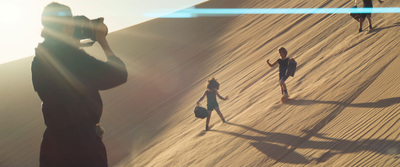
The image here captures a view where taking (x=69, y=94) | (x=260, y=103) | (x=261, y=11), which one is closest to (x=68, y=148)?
(x=69, y=94)

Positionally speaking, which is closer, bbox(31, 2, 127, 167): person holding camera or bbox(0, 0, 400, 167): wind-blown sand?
bbox(31, 2, 127, 167): person holding camera

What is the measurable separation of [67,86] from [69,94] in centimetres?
4

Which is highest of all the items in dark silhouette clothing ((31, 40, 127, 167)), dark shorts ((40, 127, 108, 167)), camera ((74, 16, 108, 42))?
camera ((74, 16, 108, 42))

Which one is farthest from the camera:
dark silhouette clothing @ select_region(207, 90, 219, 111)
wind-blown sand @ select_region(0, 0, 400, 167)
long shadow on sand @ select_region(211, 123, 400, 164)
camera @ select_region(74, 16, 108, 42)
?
dark silhouette clothing @ select_region(207, 90, 219, 111)

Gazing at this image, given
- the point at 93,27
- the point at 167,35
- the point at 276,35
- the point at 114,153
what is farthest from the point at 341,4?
the point at 93,27

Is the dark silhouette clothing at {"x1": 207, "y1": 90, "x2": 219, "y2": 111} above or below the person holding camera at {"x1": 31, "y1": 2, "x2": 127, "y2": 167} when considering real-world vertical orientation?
below

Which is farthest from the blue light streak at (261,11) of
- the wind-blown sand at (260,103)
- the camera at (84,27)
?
the camera at (84,27)

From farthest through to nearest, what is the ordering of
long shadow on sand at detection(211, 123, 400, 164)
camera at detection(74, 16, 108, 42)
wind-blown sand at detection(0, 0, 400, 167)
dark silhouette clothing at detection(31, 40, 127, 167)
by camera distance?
wind-blown sand at detection(0, 0, 400, 167)
long shadow on sand at detection(211, 123, 400, 164)
camera at detection(74, 16, 108, 42)
dark silhouette clothing at detection(31, 40, 127, 167)

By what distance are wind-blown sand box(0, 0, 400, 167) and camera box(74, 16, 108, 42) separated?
12.9ft

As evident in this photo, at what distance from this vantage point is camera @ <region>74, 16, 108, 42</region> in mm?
1931

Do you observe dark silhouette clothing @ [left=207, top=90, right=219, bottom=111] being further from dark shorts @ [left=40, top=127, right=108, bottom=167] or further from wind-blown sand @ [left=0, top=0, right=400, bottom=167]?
dark shorts @ [left=40, top=127, right=108, bottom=167]

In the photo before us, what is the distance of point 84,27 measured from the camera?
6.38ft

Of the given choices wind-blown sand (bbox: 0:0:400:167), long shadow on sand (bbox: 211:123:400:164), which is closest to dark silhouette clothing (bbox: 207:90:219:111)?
wind-blown sand (bbox: 0:0:400:167)

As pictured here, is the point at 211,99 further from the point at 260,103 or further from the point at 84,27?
the point at 84,27
